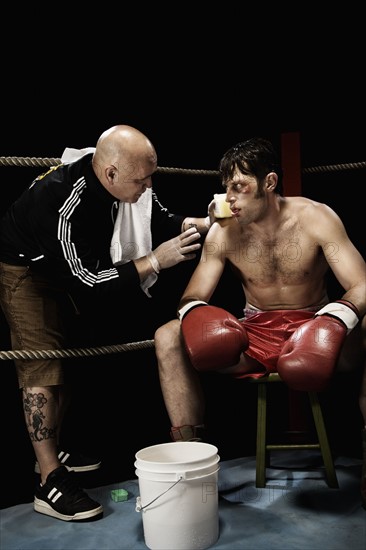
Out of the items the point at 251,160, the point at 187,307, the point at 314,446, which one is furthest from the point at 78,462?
the point at 251,160

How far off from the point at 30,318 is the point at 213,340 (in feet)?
2.15

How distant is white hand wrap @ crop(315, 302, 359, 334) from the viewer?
1898 mm

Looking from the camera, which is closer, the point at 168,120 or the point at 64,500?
the point at 64,500

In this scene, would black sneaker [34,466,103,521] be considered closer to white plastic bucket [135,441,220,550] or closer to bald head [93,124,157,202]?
white plastic bucket [135,441,220,550]

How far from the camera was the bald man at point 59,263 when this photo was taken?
198 centimetres

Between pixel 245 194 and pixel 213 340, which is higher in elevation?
pixel 245 194

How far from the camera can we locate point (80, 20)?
8.02 feet

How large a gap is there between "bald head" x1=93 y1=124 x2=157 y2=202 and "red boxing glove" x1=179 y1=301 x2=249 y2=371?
1.68 feet

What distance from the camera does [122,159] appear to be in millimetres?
2016

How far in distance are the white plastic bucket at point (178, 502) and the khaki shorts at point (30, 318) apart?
53 cm

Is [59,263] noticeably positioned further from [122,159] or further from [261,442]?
[261,442]

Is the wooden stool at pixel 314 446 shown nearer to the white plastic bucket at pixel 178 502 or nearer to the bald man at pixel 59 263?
the white plastic bucket at pixel 178 502

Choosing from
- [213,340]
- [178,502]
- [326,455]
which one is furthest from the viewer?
[326,455]

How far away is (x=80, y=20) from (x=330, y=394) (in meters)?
2.03
